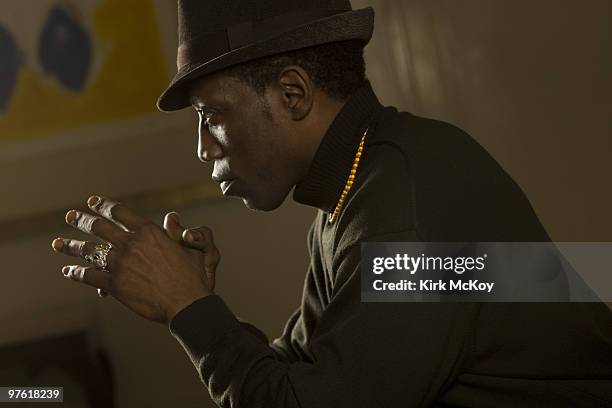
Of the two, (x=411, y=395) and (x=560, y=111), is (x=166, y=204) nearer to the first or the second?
(x=560, y=111)

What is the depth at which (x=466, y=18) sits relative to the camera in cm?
206

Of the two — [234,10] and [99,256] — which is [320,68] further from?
[99,256]

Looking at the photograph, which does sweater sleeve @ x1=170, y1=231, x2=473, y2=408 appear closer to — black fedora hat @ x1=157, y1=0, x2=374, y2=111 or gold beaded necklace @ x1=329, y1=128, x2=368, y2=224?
gold beaded necklace @ x1=329, y1=128, x2=368, y2=224

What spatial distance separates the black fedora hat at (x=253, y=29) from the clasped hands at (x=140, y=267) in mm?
210

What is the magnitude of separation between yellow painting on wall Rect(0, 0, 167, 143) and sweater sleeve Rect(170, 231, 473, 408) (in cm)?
127

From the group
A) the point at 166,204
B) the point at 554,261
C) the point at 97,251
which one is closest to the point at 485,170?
the point at 554,261

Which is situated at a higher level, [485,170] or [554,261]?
[485,170]

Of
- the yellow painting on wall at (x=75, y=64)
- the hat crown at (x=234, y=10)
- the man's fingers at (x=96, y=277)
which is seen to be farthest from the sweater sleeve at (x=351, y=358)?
the yellow painting on wall at (x=75, y=64)

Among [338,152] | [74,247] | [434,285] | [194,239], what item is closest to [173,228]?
[194,239]

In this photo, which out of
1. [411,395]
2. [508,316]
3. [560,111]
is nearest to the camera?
[411,395]

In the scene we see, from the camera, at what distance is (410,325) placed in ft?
2.84

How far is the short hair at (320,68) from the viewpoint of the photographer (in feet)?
3.46

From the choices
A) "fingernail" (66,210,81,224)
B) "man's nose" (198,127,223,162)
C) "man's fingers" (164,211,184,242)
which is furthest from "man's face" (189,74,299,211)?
"fingernail" (66,210,81,224)

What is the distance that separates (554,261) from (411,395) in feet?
1.06
